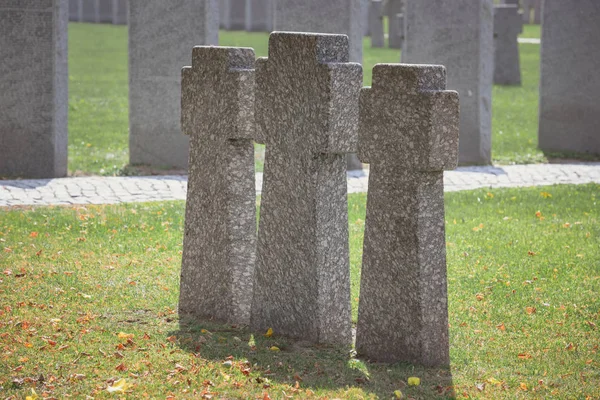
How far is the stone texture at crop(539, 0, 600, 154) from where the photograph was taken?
1476 centimetres

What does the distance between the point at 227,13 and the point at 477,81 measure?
1081 inches

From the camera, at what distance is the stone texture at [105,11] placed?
44000mm

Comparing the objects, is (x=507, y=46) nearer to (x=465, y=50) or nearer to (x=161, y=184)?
(x=465, y=50)

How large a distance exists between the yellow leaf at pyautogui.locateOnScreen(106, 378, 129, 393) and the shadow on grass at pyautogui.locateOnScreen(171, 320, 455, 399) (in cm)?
65

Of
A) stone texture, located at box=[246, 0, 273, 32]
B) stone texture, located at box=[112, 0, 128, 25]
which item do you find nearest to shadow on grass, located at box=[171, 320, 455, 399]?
stone texture, located at box=[246, 0, 273, 32]

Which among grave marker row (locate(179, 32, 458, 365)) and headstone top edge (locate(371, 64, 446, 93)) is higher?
headstone top edge (locate(371, 64, 446, 93))

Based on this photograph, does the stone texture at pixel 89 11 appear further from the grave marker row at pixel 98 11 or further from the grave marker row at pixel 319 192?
the grave marker row at pixel 319 192

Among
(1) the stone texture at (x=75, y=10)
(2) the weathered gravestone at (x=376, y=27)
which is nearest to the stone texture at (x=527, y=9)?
(2) the weathered gravestone at (x=376, y=27)

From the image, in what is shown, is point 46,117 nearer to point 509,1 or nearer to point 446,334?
point 446,334

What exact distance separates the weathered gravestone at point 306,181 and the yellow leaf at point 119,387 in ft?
4.03


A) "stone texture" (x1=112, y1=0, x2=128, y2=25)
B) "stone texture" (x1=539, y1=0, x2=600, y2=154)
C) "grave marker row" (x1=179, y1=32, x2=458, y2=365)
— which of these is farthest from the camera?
"stone texture" (x1=112, y1=0, x2=128, y2=25)

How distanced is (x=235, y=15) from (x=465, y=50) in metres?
27.6

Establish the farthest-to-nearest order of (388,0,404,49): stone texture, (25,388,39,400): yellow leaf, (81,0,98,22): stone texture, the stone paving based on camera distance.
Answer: (81,0,98,22): stone texture, (388,0,404,49): stone texture, the stone paving, (25,388,39,400): yellow leaf

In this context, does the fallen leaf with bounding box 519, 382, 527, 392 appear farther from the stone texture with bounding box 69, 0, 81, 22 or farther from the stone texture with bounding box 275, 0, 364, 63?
→ the stone texture with bounding box 69, 0, 81, 22
